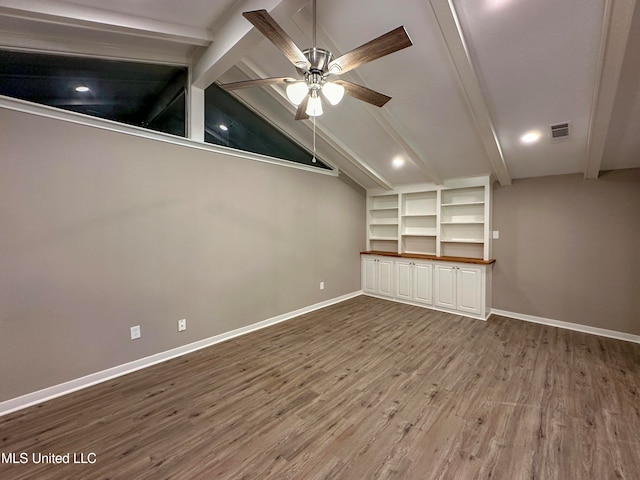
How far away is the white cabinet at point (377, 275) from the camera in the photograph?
208 inches

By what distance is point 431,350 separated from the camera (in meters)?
3.18

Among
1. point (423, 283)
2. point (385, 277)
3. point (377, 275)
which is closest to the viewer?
point (423, 283)

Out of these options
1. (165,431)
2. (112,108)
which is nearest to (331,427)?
(165,431)

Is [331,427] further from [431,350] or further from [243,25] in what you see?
[243,25]

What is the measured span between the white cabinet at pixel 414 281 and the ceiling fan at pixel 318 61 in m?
3.48

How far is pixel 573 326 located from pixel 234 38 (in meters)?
5.49

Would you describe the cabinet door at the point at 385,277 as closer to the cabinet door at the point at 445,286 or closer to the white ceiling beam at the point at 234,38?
the cabinet door at the point at 445,286

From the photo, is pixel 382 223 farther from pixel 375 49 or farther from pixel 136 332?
pixel 136 332

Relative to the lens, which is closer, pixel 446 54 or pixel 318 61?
pixel 318 61

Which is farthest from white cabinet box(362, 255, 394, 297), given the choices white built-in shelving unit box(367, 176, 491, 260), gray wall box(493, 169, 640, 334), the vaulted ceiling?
the vaulted ceiling

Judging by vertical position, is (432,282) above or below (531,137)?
below

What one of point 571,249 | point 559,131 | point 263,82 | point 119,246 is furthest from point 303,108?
point 571,249

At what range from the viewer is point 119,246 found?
8.66 feet

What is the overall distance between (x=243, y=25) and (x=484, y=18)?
6.19ft
